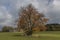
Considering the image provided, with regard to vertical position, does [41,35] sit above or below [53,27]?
below

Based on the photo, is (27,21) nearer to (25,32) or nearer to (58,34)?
(25,32)

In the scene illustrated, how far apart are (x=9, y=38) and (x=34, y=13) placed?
2.93 meters

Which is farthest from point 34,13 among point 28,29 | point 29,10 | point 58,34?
point 58,34

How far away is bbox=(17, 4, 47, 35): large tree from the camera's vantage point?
16000mm

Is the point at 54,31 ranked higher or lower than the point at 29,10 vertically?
lower

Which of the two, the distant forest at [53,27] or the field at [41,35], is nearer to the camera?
the distant forest at [53,27]

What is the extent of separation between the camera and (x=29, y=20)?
636 inches

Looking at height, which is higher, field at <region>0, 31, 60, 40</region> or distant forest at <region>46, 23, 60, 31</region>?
distant forest at <region>46, 23, 60, 31</region>

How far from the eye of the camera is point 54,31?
1675 centimetres

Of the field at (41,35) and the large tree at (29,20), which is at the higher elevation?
the large tree at (29,20)

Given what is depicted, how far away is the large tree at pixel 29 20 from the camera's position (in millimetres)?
16000

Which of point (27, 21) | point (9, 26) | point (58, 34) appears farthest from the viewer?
point (58, 34)

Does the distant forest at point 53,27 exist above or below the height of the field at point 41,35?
above

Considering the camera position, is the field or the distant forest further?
the field
